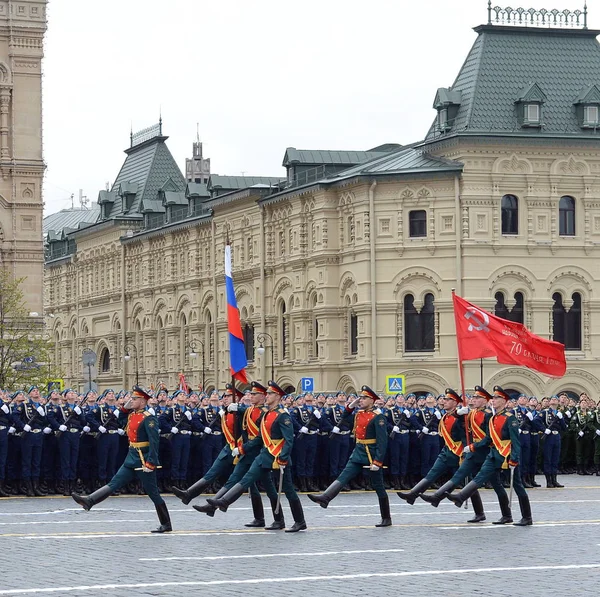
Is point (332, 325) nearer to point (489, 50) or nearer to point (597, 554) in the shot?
point (489, 50)

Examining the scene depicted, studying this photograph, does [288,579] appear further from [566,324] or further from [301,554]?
→ [566,324]

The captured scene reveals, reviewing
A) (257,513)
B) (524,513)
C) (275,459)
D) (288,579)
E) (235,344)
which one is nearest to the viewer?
(288,579)

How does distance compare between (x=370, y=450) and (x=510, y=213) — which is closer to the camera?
(x=370, y=450)

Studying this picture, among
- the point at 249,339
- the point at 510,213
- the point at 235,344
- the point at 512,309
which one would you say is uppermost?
the point at 510,213

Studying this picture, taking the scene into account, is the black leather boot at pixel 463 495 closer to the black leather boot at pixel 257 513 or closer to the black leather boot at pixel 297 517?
the black leather boot at pixel 297 517

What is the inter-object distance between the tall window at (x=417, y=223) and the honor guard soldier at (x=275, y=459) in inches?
1558

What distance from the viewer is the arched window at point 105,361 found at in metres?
87.0

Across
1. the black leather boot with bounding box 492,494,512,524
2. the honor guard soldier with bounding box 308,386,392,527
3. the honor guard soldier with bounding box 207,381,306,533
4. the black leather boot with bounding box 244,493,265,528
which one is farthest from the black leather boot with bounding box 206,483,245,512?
the black leather boot with bounding box 492,494,512,524

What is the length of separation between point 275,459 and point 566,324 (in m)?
40.7

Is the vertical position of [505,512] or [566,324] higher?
[566,324]

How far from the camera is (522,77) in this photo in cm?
6081

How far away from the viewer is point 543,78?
60844mm

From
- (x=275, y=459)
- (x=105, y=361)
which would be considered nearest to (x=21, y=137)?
(x=105, y=361)

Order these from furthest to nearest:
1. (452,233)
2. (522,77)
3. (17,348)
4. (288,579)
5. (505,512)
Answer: (522,77) < (452,233) < (17,348) < (505,512) < (288,579)
